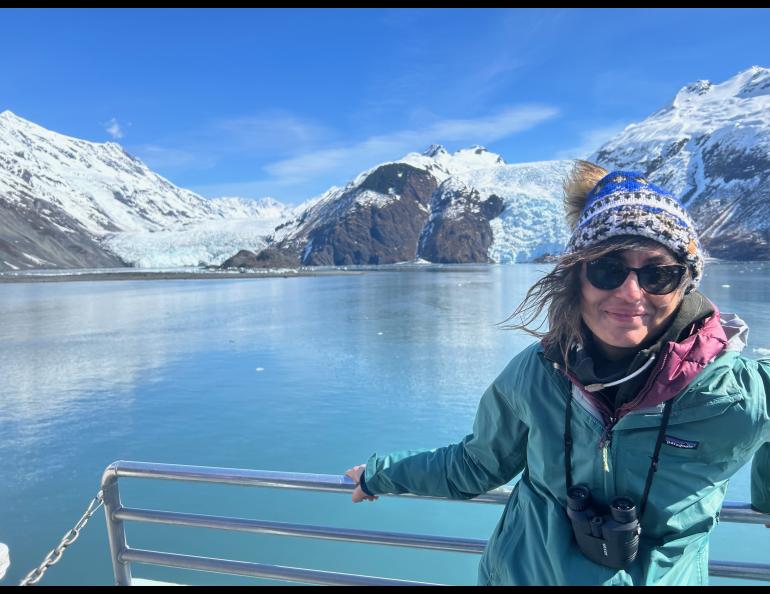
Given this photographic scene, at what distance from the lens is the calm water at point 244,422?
4434mm

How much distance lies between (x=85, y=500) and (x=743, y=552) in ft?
19.1

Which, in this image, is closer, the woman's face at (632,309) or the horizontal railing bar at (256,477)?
the woman's face at (632,309)

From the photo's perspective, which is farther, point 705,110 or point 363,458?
point 705,110

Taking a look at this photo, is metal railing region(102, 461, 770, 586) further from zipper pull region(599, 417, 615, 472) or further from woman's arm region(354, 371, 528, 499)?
zipper pull region(599, 417, 615, 472)

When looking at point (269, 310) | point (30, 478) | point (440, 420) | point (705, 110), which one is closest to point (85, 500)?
point (30, 478)

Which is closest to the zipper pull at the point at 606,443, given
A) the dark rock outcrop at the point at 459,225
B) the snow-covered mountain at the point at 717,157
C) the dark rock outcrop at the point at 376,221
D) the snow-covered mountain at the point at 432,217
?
the snow-covered mountain at the point at 432,217

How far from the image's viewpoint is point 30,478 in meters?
5.76

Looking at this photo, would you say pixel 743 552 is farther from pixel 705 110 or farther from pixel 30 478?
pixel 705 110

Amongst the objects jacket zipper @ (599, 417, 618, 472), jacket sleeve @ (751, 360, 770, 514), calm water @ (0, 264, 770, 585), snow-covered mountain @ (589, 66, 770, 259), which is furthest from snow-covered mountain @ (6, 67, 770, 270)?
jacket zipper @ (599, 417, 618, 472)

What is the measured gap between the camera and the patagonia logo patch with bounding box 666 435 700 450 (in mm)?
1106

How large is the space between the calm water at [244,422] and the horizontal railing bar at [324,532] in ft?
3.77

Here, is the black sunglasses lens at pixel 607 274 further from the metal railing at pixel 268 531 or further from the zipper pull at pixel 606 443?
the metal railing at pixel 268 531

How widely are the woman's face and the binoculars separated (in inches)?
13.5

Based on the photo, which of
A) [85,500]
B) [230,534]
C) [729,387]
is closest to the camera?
[729,387]
